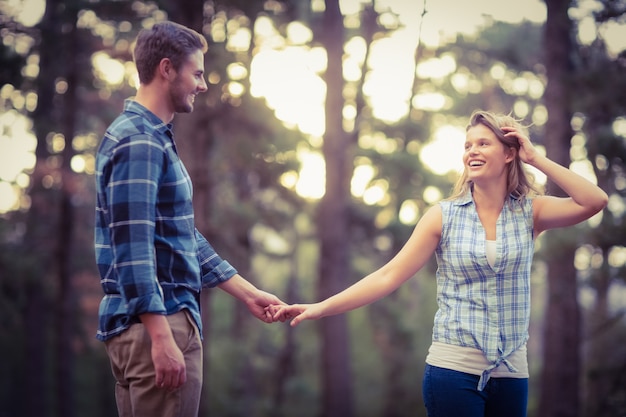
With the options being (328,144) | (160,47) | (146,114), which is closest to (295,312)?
(146,114)

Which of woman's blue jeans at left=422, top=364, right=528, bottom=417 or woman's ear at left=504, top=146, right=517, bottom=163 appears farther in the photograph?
woman's ear at left=504, top=146, right=517, bottom=163

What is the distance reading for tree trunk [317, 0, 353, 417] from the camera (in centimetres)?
1204

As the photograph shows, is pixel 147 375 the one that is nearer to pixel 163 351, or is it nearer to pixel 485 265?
pixel 163 351

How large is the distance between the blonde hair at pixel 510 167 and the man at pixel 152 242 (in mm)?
1405

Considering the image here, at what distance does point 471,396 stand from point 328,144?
944cm

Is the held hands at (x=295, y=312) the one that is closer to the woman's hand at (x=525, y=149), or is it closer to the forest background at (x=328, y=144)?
the woman's hand at (x=525, y=149)

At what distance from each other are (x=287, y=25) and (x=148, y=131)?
11.1 m

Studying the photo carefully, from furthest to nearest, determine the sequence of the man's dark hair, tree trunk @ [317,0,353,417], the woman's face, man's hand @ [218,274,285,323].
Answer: tree trunk @ [317,0,353,417], man's hand @ [218,274,285,323], the woman's face, the man's dark hair

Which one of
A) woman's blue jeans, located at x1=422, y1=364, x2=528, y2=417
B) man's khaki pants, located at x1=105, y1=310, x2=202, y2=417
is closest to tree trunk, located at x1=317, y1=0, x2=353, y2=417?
woman's blue jeans, located at x1=422, y1=364, x2=528, y2=417

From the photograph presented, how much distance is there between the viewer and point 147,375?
2.73m

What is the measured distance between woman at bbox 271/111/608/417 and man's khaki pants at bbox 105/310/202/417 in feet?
3.18

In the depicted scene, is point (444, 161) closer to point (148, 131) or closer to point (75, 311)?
point (75, 311)

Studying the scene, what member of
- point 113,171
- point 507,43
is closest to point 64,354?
point 507,43

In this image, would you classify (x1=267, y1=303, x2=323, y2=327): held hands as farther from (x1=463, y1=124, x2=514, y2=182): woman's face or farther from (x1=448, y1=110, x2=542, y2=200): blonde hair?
(x1=463, y1=124, x2=514, y2=182): woman's face
